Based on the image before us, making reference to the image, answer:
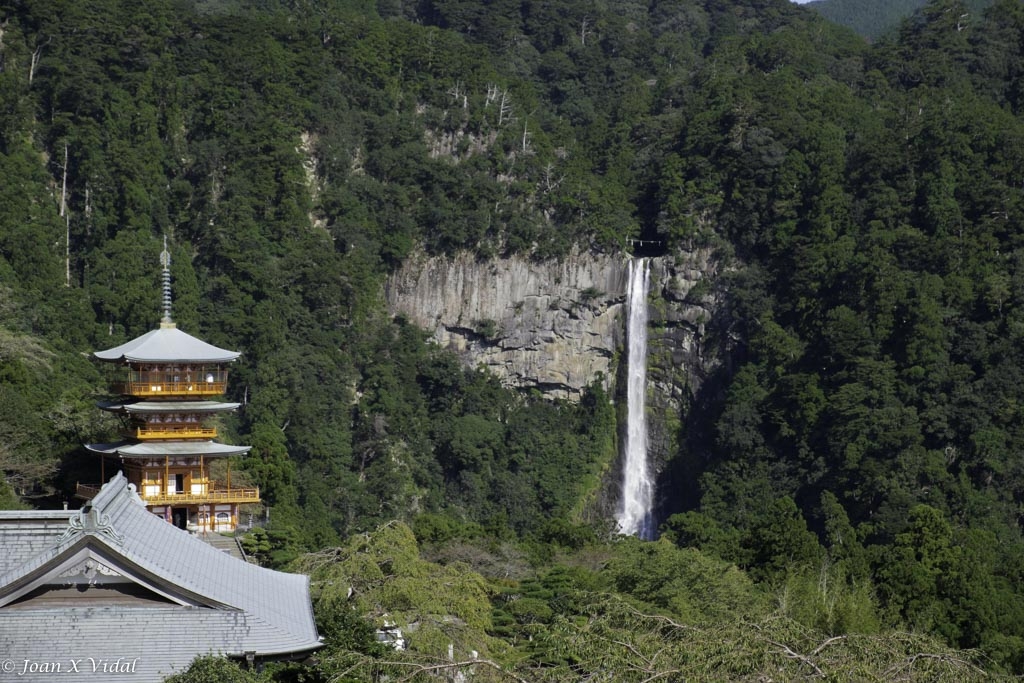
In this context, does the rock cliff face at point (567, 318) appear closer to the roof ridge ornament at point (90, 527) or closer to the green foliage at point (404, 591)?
the green foliage at point (404, 591)

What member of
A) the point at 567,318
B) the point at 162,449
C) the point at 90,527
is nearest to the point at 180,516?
the point at 162,449

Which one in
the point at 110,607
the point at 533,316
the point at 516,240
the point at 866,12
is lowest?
the point at 110,607

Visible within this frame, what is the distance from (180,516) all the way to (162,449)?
1548mm

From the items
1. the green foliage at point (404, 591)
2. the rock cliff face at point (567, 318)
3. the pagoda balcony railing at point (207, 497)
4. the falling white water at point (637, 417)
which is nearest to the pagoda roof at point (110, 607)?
the green foliage at point (404, 591)

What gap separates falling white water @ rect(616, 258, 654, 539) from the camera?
6862 cm

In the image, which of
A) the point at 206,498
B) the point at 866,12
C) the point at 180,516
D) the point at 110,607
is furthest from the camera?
the point at 866,12

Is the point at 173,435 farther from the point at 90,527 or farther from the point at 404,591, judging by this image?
the point at 90,527

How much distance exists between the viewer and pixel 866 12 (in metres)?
117

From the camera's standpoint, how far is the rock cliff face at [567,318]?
7038 cm

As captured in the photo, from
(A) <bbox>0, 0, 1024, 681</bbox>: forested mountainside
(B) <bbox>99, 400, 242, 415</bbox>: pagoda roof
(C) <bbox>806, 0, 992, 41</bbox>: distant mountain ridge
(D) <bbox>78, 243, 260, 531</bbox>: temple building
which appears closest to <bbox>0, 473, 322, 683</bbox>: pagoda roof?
(D) <bbox>78, 243, 260, 531</bbox>: temple building

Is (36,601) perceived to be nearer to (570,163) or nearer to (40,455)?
(40,455)

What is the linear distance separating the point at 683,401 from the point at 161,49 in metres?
24.1

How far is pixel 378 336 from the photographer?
68000mm

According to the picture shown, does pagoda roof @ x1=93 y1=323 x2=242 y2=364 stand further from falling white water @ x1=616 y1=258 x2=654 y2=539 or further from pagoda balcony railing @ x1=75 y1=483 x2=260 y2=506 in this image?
falling white water @ x1=616 y1=258 x2=654 y2=539
